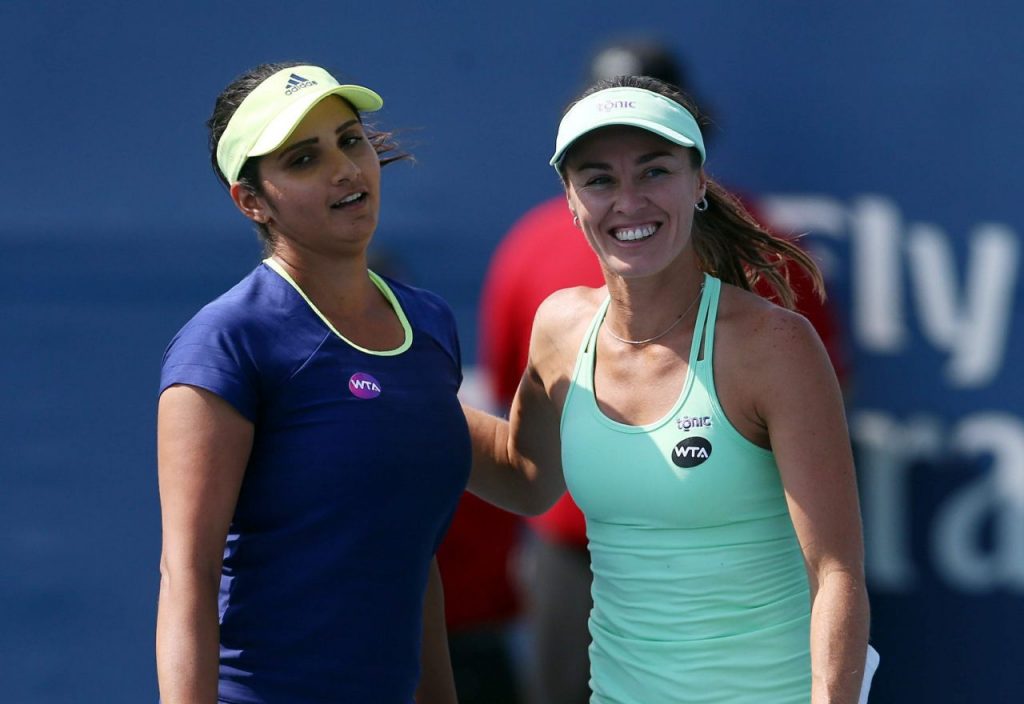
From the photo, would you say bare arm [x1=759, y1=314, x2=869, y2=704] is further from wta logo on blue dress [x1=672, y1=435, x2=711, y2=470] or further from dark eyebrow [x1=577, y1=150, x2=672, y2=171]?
dark eyebrow [x1=577, y1=150, x2=672, y2=171]

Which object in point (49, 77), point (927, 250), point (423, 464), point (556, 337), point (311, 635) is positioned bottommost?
point (311, 635)

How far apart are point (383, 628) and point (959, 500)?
1888mm

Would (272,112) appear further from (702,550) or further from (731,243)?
(702,550)

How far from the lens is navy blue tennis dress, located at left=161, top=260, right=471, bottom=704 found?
2.07 metres

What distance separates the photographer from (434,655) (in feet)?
7.98

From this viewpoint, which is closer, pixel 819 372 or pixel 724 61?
pixel 819 372

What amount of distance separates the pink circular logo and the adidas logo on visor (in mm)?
391

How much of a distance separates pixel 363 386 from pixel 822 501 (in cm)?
62

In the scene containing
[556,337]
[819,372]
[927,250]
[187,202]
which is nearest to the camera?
[819,372]

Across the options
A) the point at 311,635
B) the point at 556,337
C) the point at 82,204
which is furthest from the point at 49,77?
the point at 311,635

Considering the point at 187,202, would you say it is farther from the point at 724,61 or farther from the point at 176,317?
the point at 724,61

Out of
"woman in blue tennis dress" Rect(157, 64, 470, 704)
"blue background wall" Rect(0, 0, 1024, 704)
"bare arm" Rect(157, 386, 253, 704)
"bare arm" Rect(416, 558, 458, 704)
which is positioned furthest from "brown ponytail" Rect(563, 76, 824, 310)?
"blue background wall" Rect(0, 0, 1024, 704)

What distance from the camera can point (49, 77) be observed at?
386 cm

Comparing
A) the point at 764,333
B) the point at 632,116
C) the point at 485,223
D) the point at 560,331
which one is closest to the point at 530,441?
the point at 560,331
